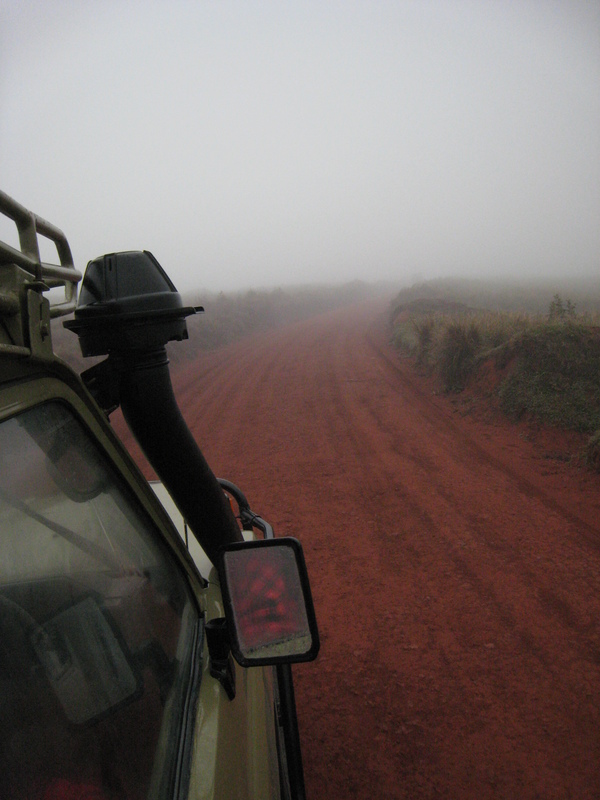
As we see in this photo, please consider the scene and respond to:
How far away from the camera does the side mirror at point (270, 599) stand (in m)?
1.09

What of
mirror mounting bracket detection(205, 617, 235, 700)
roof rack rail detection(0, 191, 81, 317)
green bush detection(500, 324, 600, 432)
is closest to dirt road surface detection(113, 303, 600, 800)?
green bush detection(500, 324, 600, 432)

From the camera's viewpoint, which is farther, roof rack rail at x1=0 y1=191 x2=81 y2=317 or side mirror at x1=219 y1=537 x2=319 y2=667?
side mirror at x1=219 y1=537 x2=319 y2=667

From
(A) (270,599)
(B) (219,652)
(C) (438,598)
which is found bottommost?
(C) (438,598)

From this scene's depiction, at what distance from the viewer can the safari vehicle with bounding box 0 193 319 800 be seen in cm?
76

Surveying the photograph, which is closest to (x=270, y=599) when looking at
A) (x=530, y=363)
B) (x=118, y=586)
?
(x=118, y=586)

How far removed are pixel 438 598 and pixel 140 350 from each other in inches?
120

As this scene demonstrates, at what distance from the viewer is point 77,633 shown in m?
0.87

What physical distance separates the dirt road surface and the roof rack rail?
8.18 ft

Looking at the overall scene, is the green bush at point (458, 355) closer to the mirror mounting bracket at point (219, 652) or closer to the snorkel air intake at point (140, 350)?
the snorkel air intake at point (140, 350)

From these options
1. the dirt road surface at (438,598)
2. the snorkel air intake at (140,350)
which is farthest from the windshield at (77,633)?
the dirt road surface at (438,598)

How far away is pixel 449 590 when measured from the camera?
140 inches

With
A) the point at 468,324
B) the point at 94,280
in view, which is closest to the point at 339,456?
the point at 468,324

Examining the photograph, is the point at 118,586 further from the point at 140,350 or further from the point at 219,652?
the point at 140,350

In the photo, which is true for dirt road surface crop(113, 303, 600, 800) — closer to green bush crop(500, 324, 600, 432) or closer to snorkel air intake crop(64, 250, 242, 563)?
green bush crop(500, 324, 600, 432)
